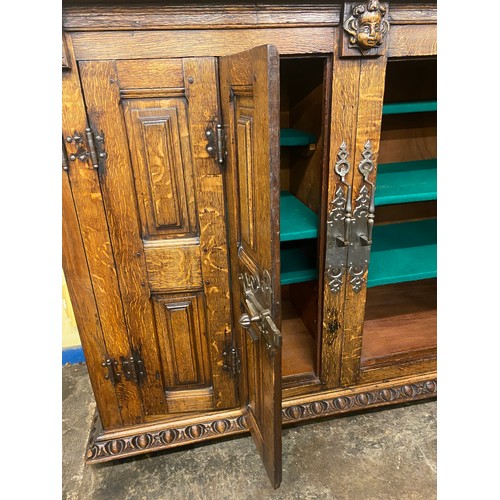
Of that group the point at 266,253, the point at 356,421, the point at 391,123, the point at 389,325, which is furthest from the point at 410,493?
the point at 391,123

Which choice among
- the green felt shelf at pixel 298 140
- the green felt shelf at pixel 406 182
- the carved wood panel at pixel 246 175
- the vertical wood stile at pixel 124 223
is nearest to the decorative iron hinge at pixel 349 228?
the green felt shelf at pixel 406 182

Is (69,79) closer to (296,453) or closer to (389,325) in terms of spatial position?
(296,453)

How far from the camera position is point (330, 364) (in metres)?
1.59

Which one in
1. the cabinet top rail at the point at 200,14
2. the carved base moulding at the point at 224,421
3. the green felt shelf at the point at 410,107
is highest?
the cabinet top rail at the point at 200,14

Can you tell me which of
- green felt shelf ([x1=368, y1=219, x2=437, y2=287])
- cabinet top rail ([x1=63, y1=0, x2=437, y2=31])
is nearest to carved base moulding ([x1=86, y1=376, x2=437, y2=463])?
green felt shelf ([x1=368, y1=219, x2=437, y2=287])

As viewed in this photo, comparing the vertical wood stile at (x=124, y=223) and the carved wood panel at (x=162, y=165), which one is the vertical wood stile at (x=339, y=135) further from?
the vertical wood stile at (x=124, y=223)

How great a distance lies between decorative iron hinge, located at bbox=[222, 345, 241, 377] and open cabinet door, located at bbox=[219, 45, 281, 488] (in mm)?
85

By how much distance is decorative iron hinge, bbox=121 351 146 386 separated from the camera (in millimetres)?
1445

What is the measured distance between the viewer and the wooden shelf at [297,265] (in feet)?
5.00

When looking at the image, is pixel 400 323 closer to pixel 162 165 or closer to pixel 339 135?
pixel 339 135

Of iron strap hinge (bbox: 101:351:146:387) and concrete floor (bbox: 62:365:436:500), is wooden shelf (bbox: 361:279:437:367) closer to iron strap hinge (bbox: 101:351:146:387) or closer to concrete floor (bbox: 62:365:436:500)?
concrete floor (bbox: 62:365:436:500)

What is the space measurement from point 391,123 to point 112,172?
4.64ft

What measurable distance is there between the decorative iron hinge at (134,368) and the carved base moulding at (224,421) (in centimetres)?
23

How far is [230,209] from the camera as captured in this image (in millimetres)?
1270
